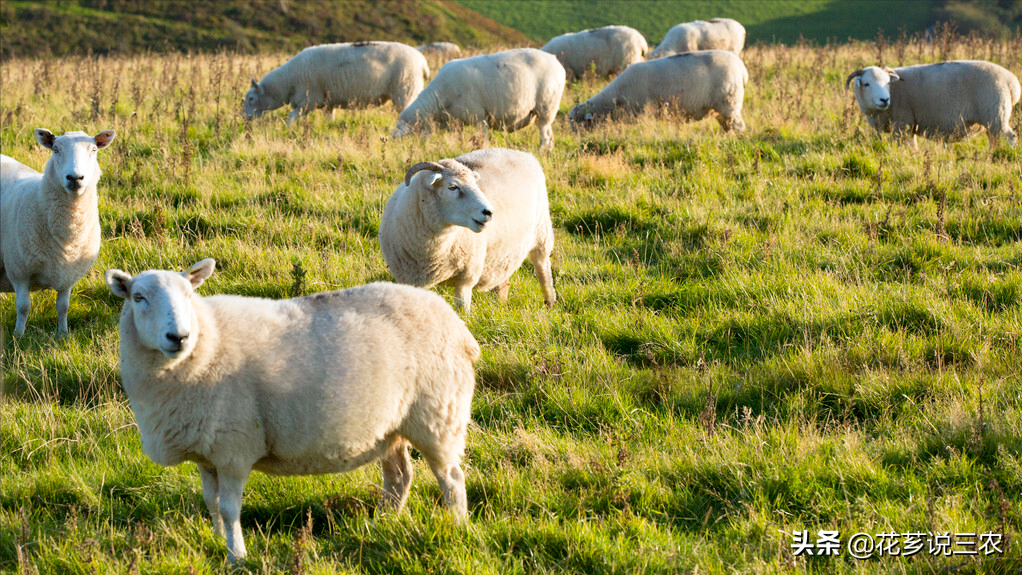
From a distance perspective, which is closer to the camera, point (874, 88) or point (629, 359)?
point (629, 359)

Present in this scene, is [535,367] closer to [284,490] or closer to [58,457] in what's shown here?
[284,490]

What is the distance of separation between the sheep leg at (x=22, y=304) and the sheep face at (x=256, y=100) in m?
6.72

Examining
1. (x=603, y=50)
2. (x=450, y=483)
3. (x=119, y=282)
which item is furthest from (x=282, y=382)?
(x=603, y=50)

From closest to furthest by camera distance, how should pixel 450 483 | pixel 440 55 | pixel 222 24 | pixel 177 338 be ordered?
pixel 177 338 < pixel 450 483 < pixel 440 55 < pixel 222 24

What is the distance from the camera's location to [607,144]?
9750 millimetres

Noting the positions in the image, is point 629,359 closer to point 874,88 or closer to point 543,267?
point 543,267

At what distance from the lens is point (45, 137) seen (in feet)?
19.7

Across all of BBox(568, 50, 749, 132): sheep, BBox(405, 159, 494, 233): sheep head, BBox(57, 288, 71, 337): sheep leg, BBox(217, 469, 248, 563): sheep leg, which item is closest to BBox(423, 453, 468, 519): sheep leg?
BBox(217, 469, 248, 563): sheep leg

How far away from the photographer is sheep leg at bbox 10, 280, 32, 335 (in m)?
6.08

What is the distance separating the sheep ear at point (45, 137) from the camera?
5918 millimetres

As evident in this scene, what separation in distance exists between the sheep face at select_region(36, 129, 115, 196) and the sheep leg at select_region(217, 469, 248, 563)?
3.46 metres

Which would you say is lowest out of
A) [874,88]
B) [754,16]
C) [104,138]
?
[754,16]

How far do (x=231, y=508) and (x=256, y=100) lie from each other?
1074 centimetres

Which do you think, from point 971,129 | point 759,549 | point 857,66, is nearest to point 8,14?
point 857,66
